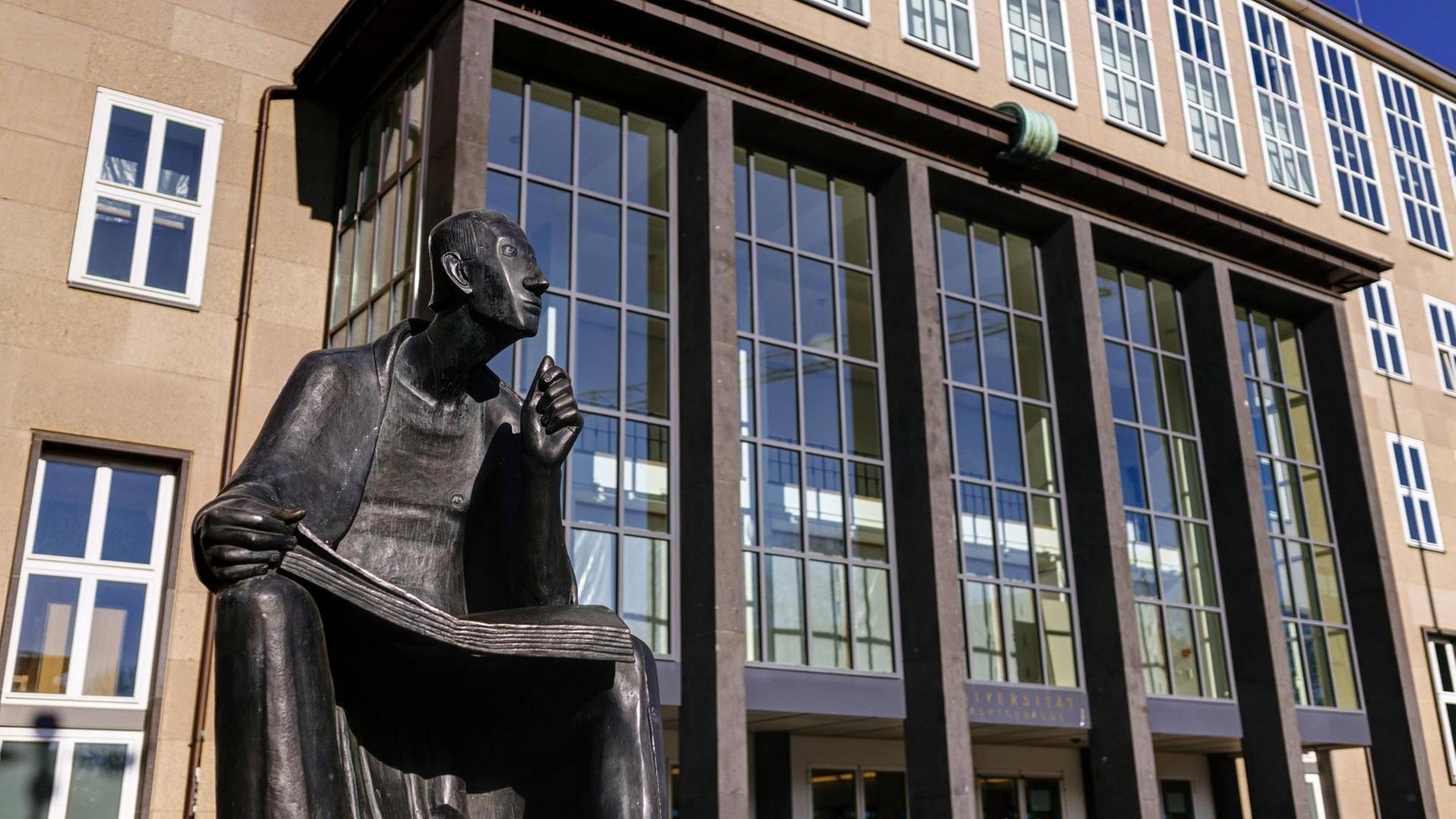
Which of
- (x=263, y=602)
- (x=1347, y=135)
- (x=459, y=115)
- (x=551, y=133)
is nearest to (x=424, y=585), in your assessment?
(x=263, y=602)

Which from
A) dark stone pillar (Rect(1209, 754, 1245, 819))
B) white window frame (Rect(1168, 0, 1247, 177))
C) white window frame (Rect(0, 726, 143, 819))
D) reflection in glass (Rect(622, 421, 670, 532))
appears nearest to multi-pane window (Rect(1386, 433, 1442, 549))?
dark stone pillar (Rect(1209, 754, 1245, 819))

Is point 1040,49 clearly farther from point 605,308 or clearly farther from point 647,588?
point 647,588

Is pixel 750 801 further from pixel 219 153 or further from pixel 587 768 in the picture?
pixel 587 768

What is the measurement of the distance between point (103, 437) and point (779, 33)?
32.7 feet

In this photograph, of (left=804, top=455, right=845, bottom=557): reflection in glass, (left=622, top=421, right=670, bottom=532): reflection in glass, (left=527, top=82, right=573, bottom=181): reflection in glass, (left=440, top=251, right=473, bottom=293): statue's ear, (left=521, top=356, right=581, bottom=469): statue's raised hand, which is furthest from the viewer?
(left=804, top=455, right=845, bottom=557): reflection in glass

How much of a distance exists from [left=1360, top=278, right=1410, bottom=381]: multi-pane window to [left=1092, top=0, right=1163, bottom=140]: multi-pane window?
294 inches

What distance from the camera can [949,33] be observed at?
22.0 m

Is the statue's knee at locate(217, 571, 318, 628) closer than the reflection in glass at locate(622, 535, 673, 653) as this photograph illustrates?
Yes

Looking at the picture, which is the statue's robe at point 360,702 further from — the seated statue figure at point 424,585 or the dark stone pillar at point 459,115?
the dark stone pillar at point 459,115

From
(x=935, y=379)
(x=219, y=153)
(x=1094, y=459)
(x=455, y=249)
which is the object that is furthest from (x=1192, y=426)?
(x=455, y=249)

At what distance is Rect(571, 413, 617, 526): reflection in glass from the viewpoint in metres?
16.3

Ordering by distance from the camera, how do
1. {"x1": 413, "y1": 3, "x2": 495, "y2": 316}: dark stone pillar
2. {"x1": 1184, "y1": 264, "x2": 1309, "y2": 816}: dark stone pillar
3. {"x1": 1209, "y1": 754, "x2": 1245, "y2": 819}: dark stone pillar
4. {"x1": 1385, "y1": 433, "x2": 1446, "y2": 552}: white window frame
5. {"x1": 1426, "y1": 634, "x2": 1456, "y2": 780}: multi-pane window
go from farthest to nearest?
{"x1": 1385, "y1": 433, "x2": 1446, "y2": 552}: white window frame, {"x1": 1426, "y1": 634, "x2": 1456, "y2": 780}: multi-pane window, {"x1": 1209, "y1": 754, "x2": 1245, "y2": 819}: dark stone pillar, {"x1": 1184, "y1": 264, "x2": 1309, "y2": 816}: dark stone pillar, {"x1": 413, "y1": 3, "x2": 495, "y2": 316}: dark stone pillar

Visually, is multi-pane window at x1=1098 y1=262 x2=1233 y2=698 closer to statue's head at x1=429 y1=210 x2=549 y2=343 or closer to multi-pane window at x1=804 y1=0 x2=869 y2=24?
multi-pane window at x1=804 y1=0 x2=869 y2=24

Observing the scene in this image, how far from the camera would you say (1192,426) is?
78.7 ft
